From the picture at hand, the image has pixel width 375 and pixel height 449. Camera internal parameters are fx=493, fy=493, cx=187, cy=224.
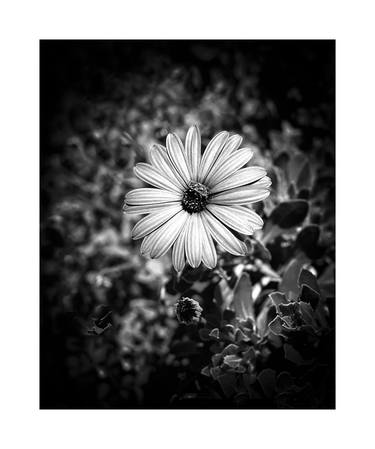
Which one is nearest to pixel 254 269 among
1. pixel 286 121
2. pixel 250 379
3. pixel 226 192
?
pixel 250 379

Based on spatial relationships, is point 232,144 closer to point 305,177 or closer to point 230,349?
point 230,349

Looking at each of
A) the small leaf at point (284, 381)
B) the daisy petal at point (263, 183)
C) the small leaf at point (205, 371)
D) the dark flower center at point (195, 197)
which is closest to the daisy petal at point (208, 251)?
the dark flower center at point (195, 197)

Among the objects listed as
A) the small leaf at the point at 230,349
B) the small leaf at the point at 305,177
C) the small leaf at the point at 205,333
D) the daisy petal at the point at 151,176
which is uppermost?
the small leaf at the point at 305,177

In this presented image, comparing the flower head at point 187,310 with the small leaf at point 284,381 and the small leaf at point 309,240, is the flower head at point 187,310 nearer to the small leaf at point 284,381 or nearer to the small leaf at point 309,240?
the small leaf at point 284,381

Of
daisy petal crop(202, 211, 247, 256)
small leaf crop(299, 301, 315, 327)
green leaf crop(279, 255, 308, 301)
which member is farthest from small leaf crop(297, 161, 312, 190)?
daisy petal crop(202, 211, 247, 256)

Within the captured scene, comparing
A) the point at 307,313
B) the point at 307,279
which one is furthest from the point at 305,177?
the point at 307,313

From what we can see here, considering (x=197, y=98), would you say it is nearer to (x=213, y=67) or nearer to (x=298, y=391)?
(x=213, y=67)
